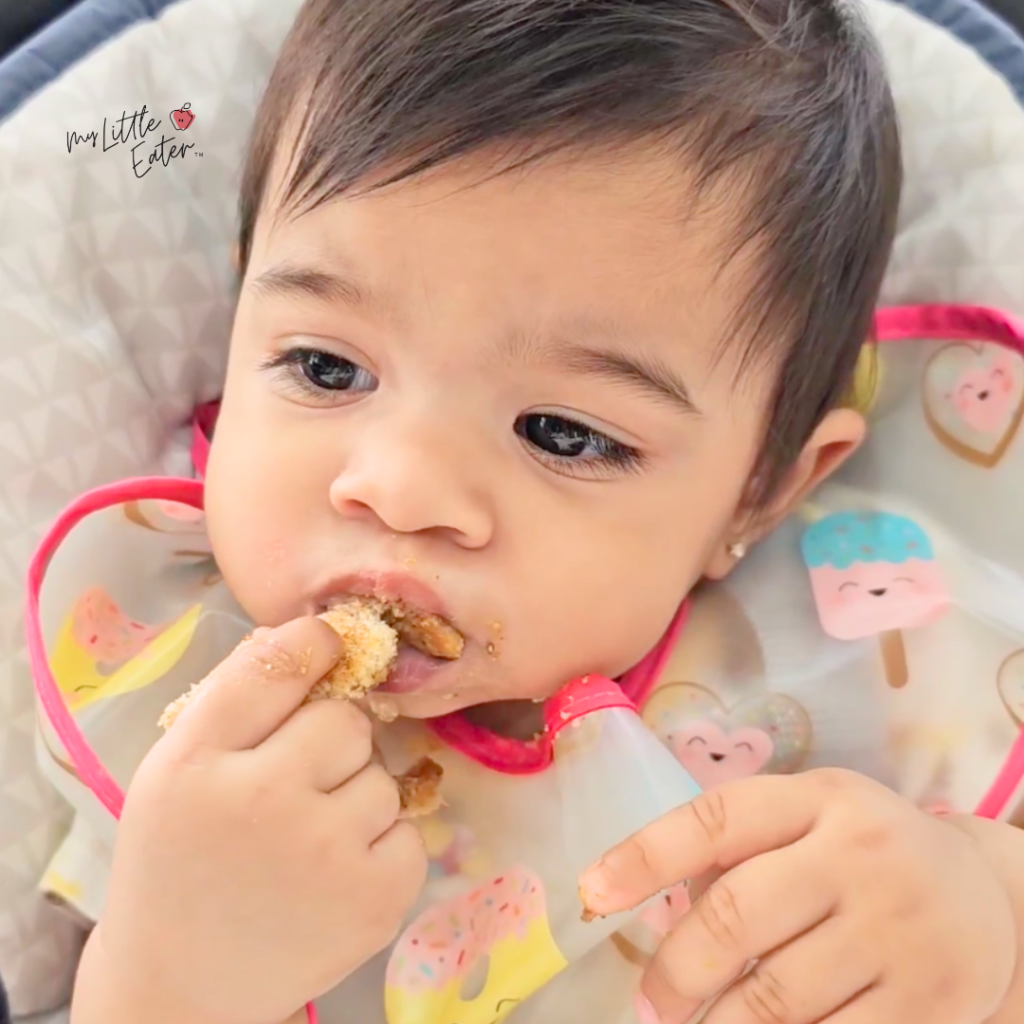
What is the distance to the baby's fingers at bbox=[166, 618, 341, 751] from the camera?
0.80 metres

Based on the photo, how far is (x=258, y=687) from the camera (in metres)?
0.81

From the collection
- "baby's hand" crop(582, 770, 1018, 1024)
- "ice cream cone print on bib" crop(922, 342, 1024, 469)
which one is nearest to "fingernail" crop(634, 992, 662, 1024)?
"baby's hand" crop(582, 770, 1018, 1024)

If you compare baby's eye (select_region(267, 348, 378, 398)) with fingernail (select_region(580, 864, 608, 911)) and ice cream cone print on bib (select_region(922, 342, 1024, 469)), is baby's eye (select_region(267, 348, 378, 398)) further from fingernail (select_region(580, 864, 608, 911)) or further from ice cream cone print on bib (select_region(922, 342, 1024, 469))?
ice cream cone print on bib (select_region(922, 342, 1024, 469))

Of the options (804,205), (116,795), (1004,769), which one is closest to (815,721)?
(1004,769)

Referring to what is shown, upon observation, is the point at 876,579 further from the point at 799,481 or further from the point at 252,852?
the point at 252,852

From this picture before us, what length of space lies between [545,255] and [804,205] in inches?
8.6

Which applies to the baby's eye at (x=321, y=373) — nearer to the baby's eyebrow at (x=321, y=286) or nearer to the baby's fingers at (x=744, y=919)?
the baby's eyebrow at (x=321, y=286)

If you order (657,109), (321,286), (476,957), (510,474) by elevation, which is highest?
(657,109)

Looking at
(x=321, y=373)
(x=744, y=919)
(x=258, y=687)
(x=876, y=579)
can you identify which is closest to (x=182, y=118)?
(x=321, y=373)

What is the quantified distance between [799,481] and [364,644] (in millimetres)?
466

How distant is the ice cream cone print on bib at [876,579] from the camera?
1113 millimetres

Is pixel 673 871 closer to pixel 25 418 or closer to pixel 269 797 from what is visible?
pixel 269 797

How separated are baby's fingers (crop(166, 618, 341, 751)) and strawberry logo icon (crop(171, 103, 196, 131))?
598 mm

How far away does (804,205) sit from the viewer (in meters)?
0.93
